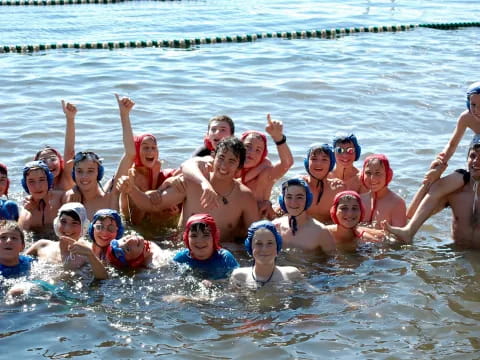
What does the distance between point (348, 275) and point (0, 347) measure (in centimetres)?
289

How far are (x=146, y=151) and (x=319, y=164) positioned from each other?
64.9 inches

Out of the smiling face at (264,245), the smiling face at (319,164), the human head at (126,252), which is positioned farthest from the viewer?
the smiling face at (319,164)

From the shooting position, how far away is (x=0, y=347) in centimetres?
593

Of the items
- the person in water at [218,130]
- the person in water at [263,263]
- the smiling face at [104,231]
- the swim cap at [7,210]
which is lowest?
the person in water at [263,263]

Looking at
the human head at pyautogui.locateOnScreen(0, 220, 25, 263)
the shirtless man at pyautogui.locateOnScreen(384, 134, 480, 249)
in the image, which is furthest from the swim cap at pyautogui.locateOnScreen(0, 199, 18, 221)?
the shirtless man at pyautogui.locateOnScreen(384, 134, 480, 249)

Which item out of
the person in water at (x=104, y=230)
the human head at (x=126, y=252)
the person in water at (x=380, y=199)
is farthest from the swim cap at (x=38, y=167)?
the person in water at (x=380, y=199)

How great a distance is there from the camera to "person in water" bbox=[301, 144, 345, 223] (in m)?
8.17

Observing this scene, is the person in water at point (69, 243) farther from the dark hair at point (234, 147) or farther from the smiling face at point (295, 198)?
the smiling face at point (295, 198)

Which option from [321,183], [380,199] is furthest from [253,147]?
[380,199]

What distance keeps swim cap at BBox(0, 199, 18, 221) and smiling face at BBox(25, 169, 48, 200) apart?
0.35 m

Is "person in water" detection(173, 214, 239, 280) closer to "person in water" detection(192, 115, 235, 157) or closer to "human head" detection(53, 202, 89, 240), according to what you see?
"human head" detection(53, 202, 89, 240)

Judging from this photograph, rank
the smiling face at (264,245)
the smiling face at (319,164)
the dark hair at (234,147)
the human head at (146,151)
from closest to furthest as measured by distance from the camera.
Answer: the smiling face at (264,245) < the dark hair at (234,147) < the smiling face at (319,164) < the human head at (146,151)

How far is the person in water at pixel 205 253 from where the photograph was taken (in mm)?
6984

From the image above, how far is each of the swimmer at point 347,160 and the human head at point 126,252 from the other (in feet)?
7.41
